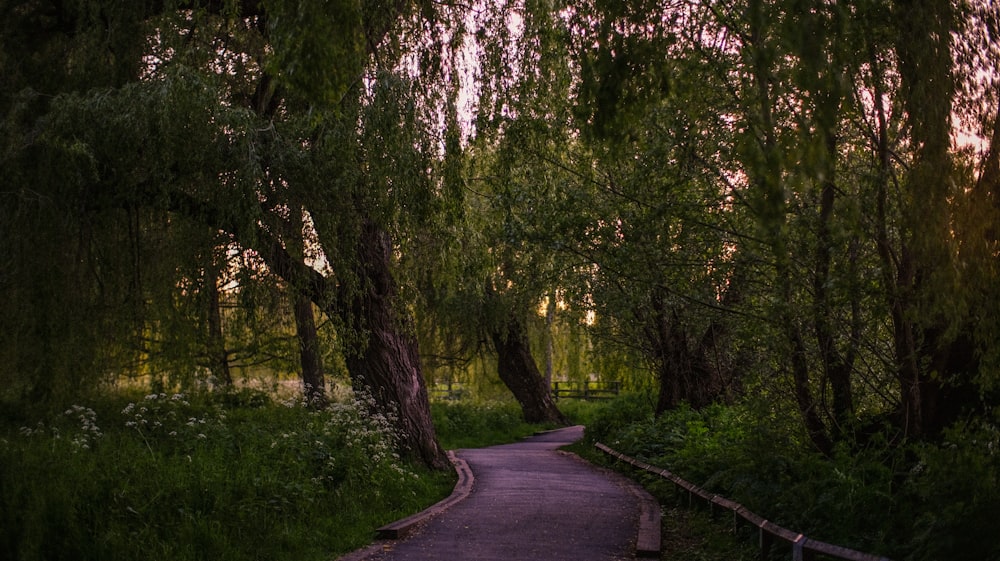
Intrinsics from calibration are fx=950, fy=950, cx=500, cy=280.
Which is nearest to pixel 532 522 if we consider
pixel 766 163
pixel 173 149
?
pixel 173 149

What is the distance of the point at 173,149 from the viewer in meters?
10.8

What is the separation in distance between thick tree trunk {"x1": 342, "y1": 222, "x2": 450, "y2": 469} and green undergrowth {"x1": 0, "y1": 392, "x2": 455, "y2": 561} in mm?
1837

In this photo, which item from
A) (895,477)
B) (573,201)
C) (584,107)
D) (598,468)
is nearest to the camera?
(584,107)

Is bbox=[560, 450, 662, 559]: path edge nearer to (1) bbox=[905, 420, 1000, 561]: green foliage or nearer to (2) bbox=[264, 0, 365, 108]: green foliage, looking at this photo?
(1) bbox=[905, 420, 1000, 561]: green foliage

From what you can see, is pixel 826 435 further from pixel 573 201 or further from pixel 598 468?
pixel 598 468

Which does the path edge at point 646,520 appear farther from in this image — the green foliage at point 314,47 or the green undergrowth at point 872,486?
the green foliage at point 314,47

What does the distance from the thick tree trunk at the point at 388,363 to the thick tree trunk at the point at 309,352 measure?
2.63ft

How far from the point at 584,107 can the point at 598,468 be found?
14.1 meters

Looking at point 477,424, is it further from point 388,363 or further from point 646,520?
point 646,520

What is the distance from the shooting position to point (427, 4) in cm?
1109

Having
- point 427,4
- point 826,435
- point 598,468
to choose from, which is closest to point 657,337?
point 598,468

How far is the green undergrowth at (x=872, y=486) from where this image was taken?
254 inches

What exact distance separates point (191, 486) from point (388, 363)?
20.2ft

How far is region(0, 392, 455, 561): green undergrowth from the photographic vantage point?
9328 mm
